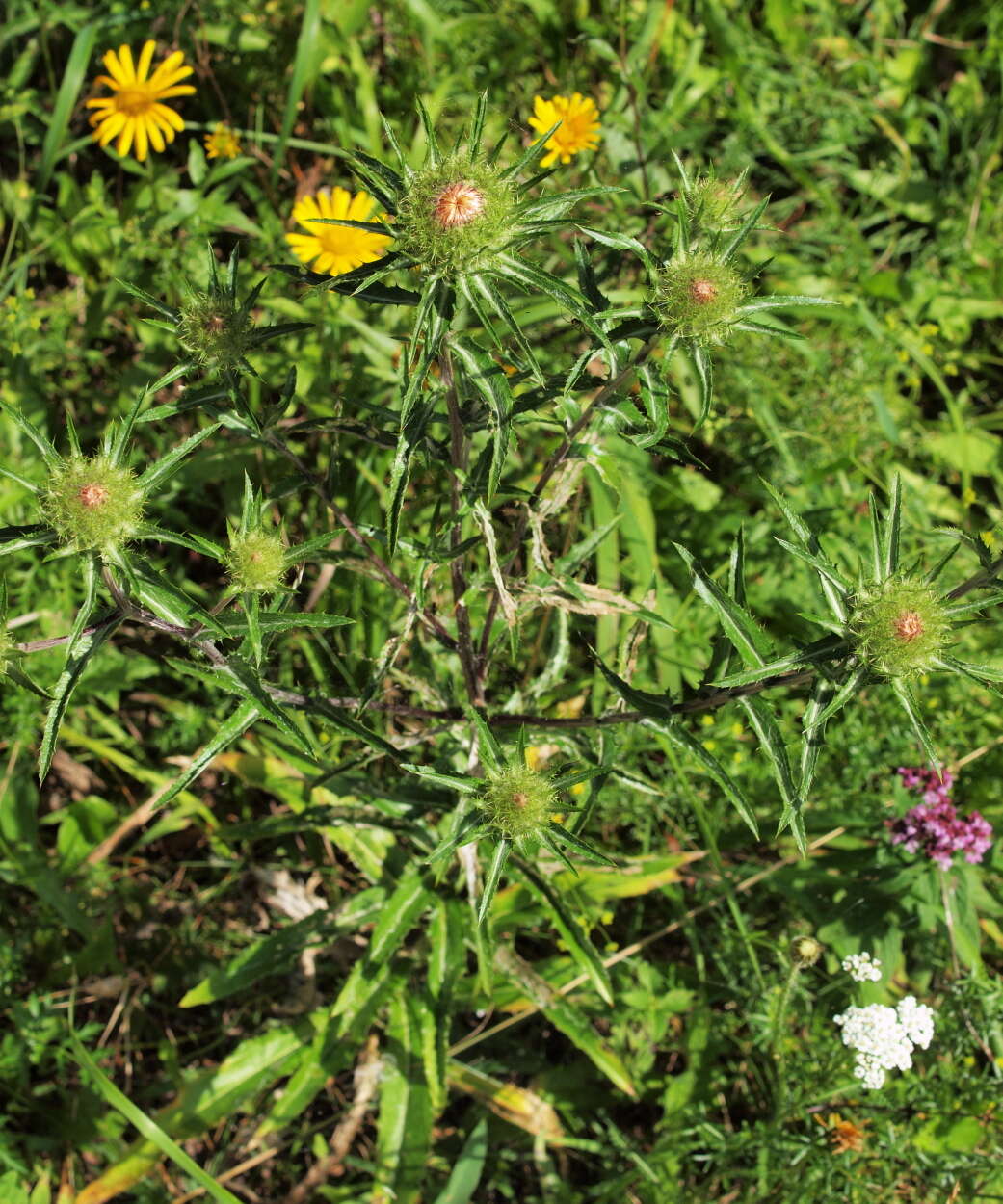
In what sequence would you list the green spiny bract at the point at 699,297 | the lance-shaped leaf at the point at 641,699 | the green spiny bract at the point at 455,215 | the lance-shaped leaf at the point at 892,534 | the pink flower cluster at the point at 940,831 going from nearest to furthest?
1. the green spiny bract at the point at 455,215
2. the green spiny bract at the point at 699,297
3. the lance-shaped leaf at the point at 892,534
4. the lance-shaped leaf at the point at 641,699
5. the pink flower cluster at the point at 940,831

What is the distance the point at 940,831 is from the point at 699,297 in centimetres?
201

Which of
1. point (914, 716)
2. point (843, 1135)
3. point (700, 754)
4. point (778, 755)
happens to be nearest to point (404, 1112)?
point (843, 1135)

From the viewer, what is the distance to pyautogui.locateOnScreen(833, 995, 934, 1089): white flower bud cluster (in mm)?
2605

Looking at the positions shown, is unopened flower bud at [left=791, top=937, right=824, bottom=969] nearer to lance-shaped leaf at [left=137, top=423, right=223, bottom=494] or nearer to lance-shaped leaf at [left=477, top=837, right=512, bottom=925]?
lance-shaped leaf at [left=477, top=837, right=512, bottom=925]

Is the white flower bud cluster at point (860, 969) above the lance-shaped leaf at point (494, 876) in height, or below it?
below

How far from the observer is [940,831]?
3.03m

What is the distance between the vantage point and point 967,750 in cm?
362

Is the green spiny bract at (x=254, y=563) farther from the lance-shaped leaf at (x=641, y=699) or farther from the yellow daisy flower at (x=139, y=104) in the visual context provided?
the yellow daisy flower at (x=139, y=104)

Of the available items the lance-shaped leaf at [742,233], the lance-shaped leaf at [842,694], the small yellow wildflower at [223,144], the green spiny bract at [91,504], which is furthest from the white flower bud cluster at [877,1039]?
the small yellow wildflower at [223,144]

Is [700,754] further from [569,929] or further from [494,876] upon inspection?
[569,929]

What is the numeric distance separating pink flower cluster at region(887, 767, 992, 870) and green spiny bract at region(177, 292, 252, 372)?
2356 mm

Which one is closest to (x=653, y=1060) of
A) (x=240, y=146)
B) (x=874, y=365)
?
(x=874, y=365)

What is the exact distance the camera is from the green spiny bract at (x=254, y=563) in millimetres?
2000

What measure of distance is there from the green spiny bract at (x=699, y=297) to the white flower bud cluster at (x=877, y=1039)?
6.11 ft
